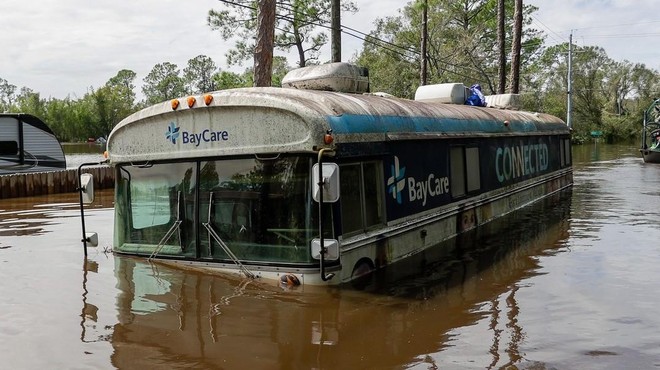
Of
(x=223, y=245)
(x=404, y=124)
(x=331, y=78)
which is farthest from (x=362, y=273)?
(x=331, y=78)

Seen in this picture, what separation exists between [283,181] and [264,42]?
8.38m

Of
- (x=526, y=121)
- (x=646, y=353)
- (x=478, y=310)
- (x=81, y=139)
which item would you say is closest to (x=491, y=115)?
(x=526, y=121)

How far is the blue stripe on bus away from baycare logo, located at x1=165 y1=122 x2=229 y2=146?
4.78ft

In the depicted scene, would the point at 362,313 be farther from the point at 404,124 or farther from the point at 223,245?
the point at 404,124

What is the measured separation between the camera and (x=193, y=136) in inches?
324

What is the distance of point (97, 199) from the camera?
835 inches

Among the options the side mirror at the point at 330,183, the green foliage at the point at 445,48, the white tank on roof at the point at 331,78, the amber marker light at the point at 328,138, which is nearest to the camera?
the side mirror at the point at 330,183

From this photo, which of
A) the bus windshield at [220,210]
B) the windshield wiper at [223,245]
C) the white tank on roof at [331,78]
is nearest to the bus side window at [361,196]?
the bus windshield at [220,210]

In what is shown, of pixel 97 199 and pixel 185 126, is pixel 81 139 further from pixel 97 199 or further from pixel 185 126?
pixel 185 126

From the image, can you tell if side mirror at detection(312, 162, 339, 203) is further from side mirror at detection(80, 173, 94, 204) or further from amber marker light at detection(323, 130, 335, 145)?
side mirror at detection(80, 173, 94, 204)

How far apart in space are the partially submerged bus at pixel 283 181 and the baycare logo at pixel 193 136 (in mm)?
15

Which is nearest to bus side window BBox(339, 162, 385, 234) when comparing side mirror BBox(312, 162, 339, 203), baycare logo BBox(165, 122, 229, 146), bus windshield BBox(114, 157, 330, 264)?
bus windshield BBox(114, 157, 330, 264)

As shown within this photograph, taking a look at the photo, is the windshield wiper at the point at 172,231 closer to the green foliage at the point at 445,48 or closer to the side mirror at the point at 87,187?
the side mirror at the point at 87,187

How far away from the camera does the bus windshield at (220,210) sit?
750cm
